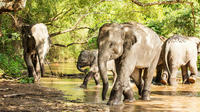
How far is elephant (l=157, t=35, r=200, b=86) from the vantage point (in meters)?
12.8

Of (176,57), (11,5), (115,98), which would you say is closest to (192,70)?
(176,57)

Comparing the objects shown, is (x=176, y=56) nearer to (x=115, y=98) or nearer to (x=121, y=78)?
(x=121, y=78)

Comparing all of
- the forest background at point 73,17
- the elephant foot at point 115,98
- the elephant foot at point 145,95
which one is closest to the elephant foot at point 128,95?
the elephant foot at point 115,98

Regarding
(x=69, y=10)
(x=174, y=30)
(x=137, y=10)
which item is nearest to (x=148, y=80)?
(x=69, y=10)

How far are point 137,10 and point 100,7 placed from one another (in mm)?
1931

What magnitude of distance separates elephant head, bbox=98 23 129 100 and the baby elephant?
596cm

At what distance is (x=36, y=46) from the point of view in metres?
10.7

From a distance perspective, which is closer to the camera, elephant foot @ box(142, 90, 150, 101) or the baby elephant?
elephant foot @ box(142, 90, 150, 101)

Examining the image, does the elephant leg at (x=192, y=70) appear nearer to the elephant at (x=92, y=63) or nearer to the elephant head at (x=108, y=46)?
the elephant at (x=92, y=63)

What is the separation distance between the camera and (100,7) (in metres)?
17.8

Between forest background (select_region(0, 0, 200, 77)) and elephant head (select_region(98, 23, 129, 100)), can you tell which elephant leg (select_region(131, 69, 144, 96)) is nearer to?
elephant head (select_region(98, 23, 129, 100))

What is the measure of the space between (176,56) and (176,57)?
37mm

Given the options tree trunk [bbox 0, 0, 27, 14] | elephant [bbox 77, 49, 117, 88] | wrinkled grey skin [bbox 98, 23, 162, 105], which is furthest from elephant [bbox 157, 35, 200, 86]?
tree trunk [bbox 0, 0, 27, 14]

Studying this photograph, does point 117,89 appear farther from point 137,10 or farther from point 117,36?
point 137,10
